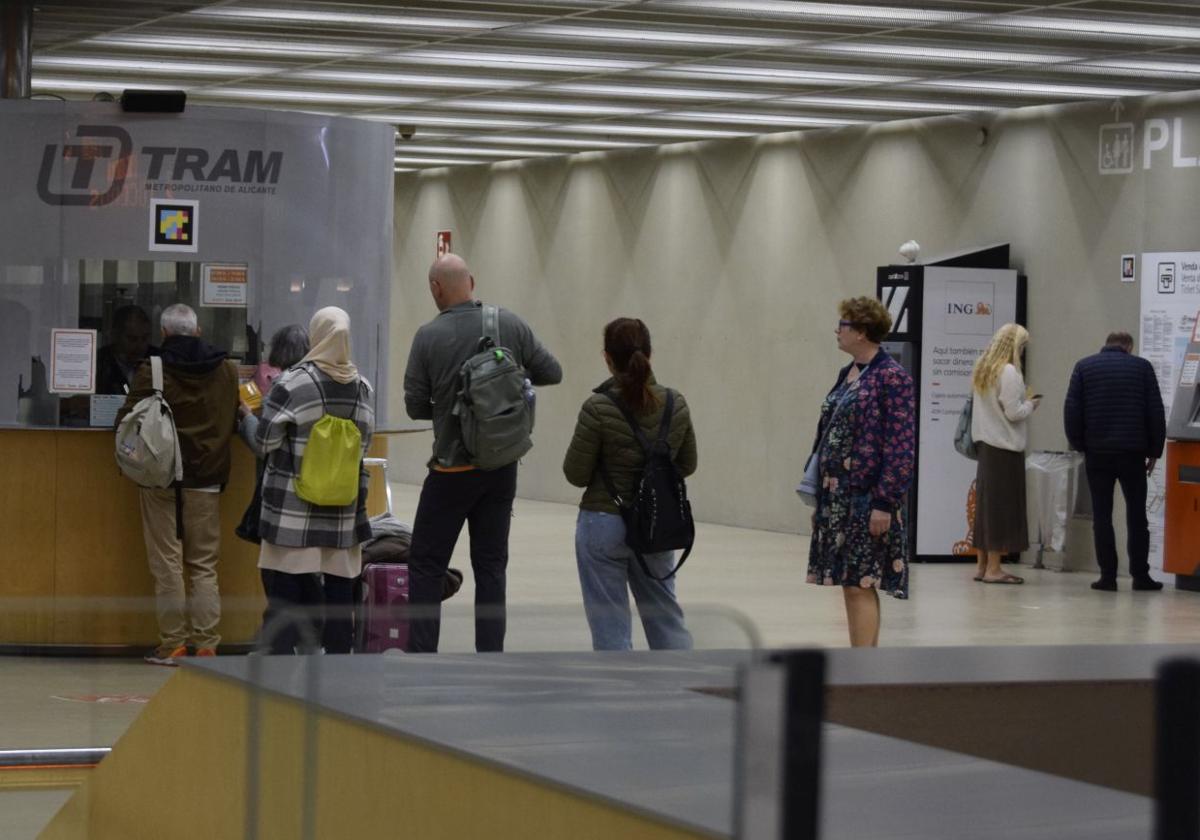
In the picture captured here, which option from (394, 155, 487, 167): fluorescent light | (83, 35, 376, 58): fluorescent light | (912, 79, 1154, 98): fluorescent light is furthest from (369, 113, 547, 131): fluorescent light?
(912, 79, 1154, 98): fluorescent light

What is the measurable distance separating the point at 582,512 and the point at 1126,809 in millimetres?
4344

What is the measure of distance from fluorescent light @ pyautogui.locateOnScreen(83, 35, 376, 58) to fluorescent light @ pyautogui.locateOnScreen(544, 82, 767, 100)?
206 cm

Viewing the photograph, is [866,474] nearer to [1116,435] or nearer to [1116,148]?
[1116,435]

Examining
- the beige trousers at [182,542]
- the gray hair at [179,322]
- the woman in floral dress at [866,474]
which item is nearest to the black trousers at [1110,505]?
the woman in floral dress at [866,474]

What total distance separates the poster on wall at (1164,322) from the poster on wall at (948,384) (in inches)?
48.3

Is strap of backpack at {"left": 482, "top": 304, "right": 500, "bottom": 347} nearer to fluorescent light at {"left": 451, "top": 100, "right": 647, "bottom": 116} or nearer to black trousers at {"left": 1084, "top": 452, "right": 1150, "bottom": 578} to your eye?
black trousers at {"left": 1084, "top": 452, "right": 1150, "bottom": 578}

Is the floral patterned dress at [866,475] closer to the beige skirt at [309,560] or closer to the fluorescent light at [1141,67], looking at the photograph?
the beige skirt at [309,560]

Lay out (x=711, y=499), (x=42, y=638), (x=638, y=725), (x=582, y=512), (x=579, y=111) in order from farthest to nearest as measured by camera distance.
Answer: (x=711, y=499) → (x=579, y=111) → (x=582, y=512) → (x=42, y=638) → (x=638, y=725)

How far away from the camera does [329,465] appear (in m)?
6.88

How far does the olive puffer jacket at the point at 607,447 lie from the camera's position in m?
6.48

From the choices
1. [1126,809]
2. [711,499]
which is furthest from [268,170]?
[711,499]

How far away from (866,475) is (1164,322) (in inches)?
268

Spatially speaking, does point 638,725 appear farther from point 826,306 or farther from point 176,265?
point 826,306

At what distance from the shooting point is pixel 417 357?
7.00 m
